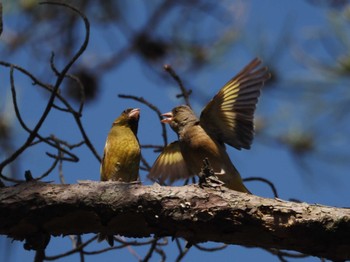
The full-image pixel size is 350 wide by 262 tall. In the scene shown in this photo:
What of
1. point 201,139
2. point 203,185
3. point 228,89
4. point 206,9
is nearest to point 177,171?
point 201,139

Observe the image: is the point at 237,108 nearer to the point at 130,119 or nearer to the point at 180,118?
the point at 180,118

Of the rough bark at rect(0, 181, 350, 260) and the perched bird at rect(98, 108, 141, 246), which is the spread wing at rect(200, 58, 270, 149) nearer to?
the perched bird at rect(98, 108, 141, 246)

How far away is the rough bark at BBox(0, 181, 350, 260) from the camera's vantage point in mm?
3113

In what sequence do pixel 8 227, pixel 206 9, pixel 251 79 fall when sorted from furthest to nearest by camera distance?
pixel 206 9 → pixel 251 79 → pixel 8 227

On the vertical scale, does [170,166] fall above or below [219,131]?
below

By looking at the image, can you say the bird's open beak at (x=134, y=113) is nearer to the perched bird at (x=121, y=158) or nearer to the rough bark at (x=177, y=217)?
the perched bird at (x=121, y=158)

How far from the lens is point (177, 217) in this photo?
124 inches

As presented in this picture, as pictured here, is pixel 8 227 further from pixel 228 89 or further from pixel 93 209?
pixel 228 89

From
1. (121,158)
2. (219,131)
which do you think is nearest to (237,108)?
(219,131)

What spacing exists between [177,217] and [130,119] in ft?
7.88

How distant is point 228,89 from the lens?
495cm

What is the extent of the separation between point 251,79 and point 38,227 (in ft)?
7.20

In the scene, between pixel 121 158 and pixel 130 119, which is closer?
pixel 121 158

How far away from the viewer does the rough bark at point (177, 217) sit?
3.11 metres
